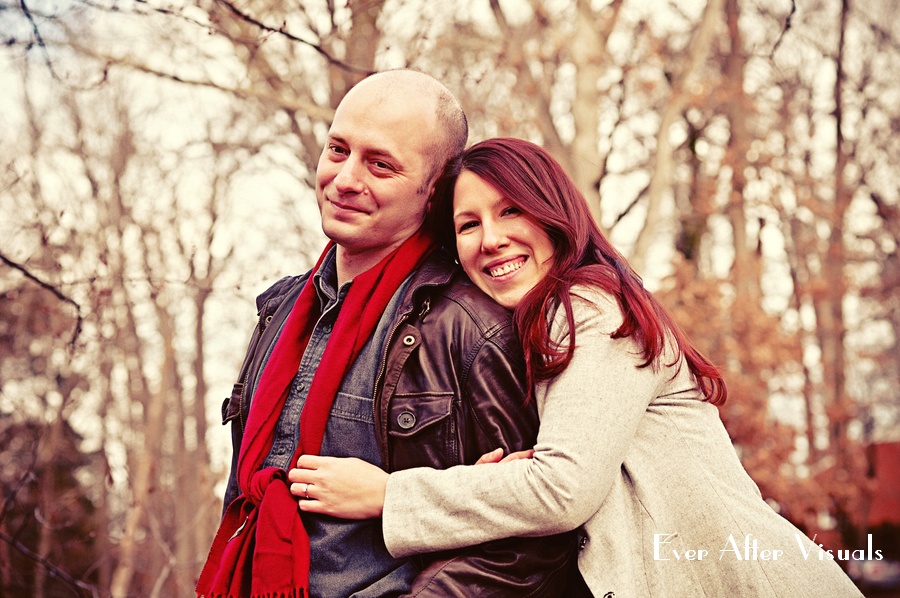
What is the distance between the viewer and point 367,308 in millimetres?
2990

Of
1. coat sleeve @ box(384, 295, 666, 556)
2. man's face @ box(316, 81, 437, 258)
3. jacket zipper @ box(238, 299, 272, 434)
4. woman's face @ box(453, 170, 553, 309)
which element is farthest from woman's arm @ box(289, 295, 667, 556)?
man's face @ box(316, 81, 437, 258)

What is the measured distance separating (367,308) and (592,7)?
6.90 m

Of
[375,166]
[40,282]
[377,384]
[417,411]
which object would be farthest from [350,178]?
[40,282]

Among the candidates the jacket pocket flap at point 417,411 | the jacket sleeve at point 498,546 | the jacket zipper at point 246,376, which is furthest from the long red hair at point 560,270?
the jacket zipper at point 246,376

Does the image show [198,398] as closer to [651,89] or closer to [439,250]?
[651,89]

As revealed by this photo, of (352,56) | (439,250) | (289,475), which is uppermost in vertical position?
(352,56)

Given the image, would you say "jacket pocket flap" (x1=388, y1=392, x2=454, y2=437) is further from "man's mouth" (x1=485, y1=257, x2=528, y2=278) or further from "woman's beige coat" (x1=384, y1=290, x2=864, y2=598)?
"man's mouth" (x1=485, y1=257, x2=528, y2=278)

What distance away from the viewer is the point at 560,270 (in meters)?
2.89

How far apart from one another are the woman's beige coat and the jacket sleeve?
0.26ft

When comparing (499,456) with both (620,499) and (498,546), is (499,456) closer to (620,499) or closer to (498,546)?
(498,546)

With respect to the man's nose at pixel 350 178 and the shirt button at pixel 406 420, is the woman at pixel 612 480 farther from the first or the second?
the man's nose at pixel 350 178

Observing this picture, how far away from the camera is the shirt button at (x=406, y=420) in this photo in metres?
2.71

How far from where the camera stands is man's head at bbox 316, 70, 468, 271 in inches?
122

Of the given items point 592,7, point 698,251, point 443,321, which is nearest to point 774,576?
point 443,321
